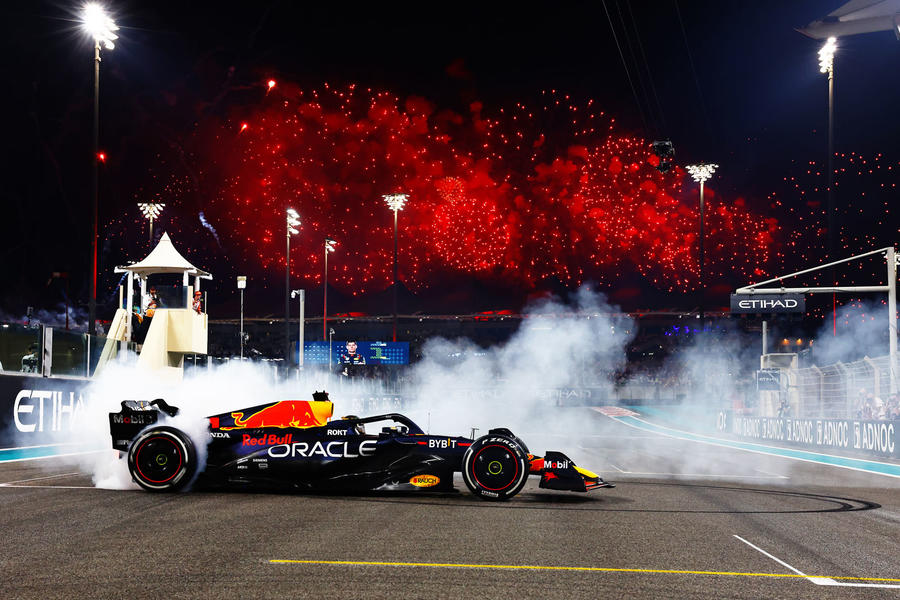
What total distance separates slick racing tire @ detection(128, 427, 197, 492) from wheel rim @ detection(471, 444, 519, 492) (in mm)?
3562

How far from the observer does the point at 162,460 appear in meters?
11.2

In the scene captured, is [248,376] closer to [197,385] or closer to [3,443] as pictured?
[197,385]

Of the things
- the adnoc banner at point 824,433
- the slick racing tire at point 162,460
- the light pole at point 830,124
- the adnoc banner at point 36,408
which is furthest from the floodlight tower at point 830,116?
the slick racing tire at point 162,460

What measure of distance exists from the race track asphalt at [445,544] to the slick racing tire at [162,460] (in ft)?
0.69

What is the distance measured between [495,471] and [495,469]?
0.02 meters

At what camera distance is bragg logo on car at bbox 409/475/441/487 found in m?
11.3

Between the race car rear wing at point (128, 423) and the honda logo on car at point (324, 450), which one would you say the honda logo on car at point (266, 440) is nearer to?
the honda logo on car at point (324, 450)

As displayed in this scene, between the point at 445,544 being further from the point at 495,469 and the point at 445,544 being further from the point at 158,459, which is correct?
the point at 158,459

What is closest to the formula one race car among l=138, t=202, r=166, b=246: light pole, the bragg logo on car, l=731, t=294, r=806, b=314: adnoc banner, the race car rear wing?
the bragg logo on car

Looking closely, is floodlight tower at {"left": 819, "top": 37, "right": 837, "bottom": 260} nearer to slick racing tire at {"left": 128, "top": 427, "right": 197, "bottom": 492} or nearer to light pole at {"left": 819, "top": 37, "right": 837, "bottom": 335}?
light pole at {"left": 819, "top": 37, "right": 837, "bottom": 335}

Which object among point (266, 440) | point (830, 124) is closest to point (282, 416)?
point (266, 440)

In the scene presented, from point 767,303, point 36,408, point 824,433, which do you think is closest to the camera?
point 36,408

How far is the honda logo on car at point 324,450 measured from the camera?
11219 mm

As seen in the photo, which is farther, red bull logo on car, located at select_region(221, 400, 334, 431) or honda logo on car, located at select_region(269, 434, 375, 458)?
red bull logo on car, located at select_region(221, 400, 334, 431)
